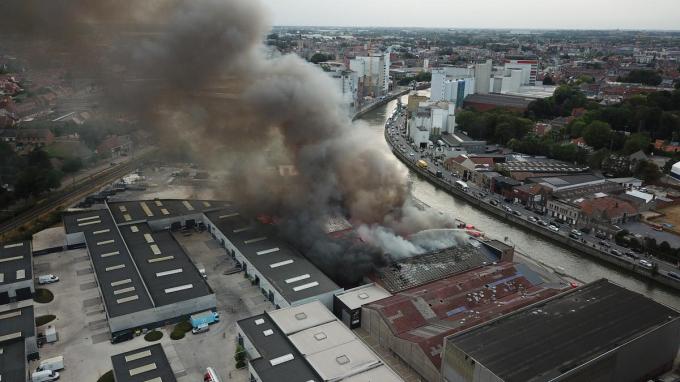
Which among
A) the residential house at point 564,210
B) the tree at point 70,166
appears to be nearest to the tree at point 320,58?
the tree at point 70,166

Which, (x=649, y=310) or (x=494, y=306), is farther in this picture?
(x=494, y=306)

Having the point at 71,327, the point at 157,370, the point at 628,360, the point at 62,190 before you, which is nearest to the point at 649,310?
the point at 628,360

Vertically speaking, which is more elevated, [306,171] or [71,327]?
[306,171]

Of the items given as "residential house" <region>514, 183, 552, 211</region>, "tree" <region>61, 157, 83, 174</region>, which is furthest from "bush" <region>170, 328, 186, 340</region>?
"residential house" <region>514, 183, 552, 211</region>

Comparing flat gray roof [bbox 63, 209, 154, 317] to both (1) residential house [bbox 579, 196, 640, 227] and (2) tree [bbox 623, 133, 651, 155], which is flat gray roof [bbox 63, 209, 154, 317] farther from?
(2) tree [bbox 623, 133, 651, 155]

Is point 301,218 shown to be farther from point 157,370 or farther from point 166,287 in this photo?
point 157,370
